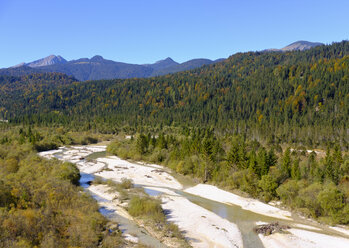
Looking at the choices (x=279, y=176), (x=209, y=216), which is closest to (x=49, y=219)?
(x=209, y=216)

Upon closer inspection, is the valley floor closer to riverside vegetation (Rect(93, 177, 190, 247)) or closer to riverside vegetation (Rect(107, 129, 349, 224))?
riverside vegetation (Rect(93, 177, 190, 247))

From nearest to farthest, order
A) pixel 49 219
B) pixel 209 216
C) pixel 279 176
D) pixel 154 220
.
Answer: pixel 49 219 → pixel 154 220 → pixel 209 216 → pixel 279 176

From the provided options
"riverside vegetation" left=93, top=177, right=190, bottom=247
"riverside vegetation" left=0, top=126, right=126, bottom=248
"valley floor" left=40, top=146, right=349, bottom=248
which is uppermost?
"riverside vegetation" left=0, top=126, right=126, bottom=248

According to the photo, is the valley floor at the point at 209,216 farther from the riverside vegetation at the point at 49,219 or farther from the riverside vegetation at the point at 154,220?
the riverside vegetation at the point at 49,219

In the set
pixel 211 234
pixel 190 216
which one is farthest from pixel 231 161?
pixel 211 234

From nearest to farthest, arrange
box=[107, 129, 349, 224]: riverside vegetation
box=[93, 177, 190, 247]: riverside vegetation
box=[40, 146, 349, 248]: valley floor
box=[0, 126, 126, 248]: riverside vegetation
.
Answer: box=[0, 126, 126, 248]: riverside vegetation → box=[93, 177, 190, 247]: riverside vegetation → box=[40, 146, 349, 248]: valley floor → box=[107, 129, 349, 224]: riverside vegetation

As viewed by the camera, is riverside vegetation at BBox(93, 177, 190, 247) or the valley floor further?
the valley floor

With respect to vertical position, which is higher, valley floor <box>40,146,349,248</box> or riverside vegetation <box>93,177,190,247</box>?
riverside vegetation <box>93,177,190,247</box>

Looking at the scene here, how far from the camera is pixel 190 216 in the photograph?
141 ft

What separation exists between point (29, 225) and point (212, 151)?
1812 inches

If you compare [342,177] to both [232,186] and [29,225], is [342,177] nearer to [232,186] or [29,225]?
[232,186]

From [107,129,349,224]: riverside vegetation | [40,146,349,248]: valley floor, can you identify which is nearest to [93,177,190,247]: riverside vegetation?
[40,146,349,248]: valley floor

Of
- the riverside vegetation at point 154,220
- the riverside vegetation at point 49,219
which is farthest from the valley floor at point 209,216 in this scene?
the riverside vegetation at point 49,219

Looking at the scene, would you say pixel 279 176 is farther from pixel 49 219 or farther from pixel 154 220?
pixel 49 219
